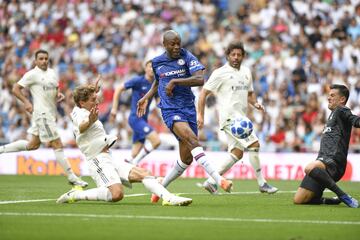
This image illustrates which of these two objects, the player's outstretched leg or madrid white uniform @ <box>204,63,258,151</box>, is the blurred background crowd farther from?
the player's outstretched leg

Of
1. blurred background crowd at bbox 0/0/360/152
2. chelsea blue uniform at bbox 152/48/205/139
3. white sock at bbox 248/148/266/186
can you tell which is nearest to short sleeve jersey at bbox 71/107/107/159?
chelsea blue uniform at bbox 152/48/205/139

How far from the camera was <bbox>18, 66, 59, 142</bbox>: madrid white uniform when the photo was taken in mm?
18250

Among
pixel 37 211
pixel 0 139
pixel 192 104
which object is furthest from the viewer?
pixel 0 139

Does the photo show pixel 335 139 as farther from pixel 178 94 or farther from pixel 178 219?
pixel 178 219

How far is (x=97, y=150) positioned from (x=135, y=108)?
27.3 feet

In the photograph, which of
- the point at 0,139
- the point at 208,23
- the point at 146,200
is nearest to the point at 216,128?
the point at 208,23

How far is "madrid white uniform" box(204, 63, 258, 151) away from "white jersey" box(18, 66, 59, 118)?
12.4 feet

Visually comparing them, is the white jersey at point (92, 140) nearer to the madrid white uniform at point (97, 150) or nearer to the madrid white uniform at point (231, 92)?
the madrid white uniform at point (97, 150)

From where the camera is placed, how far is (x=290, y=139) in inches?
938

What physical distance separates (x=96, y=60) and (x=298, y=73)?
7.56 metres

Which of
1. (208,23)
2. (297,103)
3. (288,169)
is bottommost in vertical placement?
(288,169)

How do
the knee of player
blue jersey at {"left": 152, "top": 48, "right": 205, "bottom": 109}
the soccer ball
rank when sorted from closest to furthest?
1. blue jersey at {"left": 152, "top": 48, "right": 205, "bottom": 109}
2. the soccer ball
3. the knee of player

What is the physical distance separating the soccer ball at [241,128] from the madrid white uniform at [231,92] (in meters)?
0.22

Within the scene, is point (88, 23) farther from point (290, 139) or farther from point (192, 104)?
point (192, 104)
